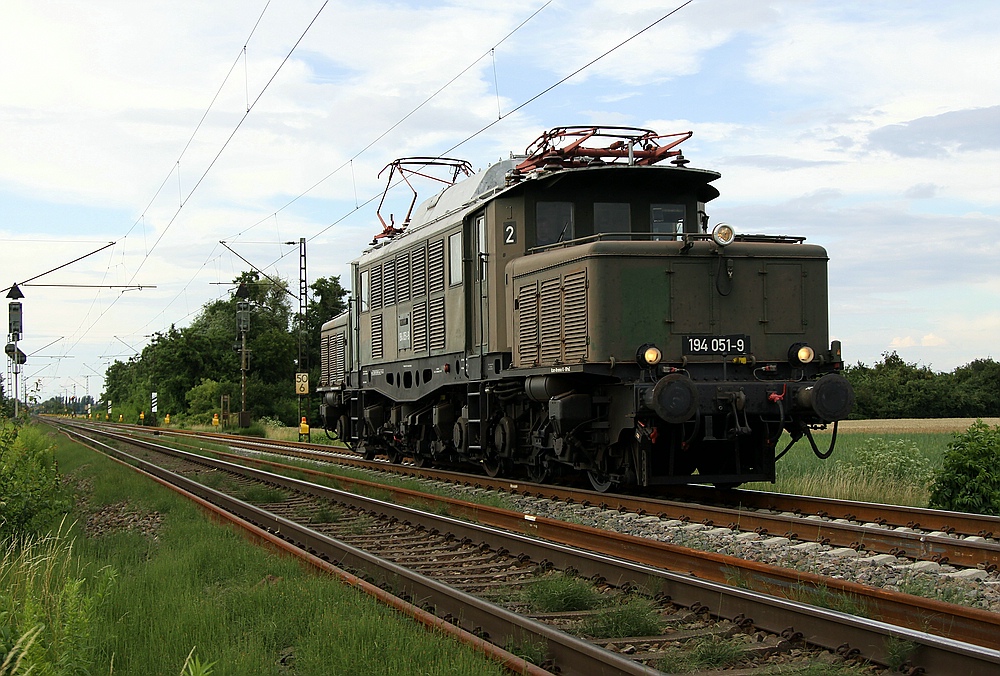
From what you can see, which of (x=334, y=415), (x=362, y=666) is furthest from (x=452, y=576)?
(x=334, y=415)

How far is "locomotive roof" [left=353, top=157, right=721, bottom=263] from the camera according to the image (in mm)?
13055

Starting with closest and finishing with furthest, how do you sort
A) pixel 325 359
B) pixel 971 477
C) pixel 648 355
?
1. pixel 971 477
2. pixel 648 355
3. pixel 325 359

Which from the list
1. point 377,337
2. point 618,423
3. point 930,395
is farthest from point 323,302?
point 618,423

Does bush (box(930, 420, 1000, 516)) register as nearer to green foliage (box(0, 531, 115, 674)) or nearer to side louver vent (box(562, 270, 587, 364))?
side louver vent (box(562, 270, 587, 364))

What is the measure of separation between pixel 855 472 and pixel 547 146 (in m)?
6.49

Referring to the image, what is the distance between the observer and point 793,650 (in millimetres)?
5555

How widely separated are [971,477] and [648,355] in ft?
12.2

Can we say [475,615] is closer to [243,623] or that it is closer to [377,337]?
[243,623]

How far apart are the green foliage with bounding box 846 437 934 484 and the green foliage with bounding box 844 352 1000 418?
4101 centimetres

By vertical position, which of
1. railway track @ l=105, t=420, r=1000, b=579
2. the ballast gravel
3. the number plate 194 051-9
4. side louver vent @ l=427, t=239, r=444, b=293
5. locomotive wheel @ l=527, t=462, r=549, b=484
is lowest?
the ballast gravel

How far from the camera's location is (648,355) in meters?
11.1

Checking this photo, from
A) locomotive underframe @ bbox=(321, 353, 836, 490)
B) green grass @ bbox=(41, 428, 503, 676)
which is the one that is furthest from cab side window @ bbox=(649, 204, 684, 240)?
green grass @ bbox=(41, 428, 503, 676)

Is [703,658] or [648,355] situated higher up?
[648,355]

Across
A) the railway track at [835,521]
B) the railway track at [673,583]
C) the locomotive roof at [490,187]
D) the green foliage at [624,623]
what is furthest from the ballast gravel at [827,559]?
the locomotive roof at [490,187]
